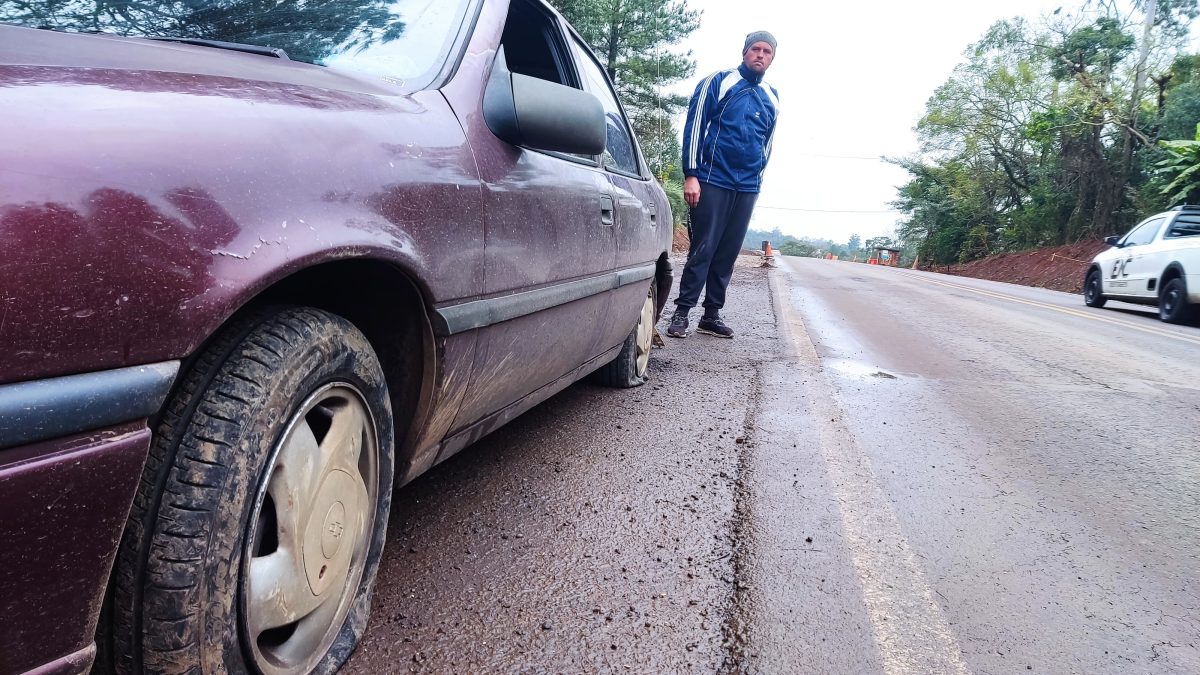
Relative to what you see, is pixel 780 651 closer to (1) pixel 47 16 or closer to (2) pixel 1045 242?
(1) pixel 47 16

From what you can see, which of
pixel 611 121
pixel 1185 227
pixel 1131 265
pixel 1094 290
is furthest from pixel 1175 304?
pixel 611 121

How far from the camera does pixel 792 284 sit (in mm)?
12086

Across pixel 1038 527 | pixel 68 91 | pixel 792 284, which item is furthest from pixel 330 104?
pixel 792 284

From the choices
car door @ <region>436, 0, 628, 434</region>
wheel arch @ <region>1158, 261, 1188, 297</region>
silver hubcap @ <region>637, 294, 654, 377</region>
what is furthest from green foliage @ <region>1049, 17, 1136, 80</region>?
car door @ <region>436, 0, 628, 434</region>

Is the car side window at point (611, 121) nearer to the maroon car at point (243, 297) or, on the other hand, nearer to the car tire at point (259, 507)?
the maroon car at point (243, 297)

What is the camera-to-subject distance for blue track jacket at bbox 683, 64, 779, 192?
524 centimetres

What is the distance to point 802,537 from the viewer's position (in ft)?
7.30

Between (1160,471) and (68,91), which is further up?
(68,91)

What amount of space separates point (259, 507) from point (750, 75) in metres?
4.89

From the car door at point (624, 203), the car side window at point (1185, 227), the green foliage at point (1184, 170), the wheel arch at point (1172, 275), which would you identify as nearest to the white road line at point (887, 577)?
the car door at point (624, 203)

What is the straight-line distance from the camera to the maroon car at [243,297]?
873mm

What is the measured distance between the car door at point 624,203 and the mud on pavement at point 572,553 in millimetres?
505

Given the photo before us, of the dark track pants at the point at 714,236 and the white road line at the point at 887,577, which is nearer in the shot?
the white road line at the point at 887,577

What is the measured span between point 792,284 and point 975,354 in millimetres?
6423
